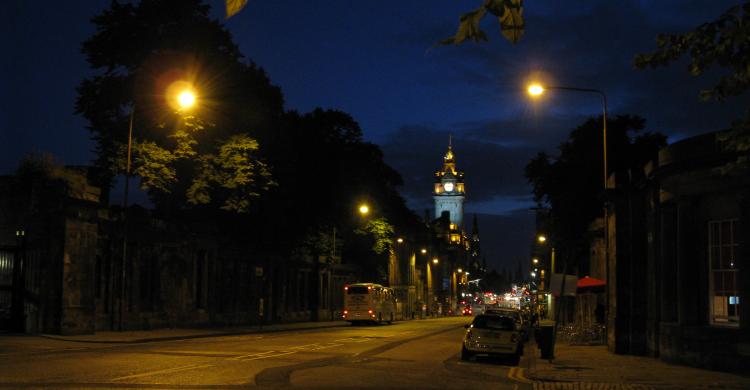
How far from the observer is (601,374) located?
68.1 feet

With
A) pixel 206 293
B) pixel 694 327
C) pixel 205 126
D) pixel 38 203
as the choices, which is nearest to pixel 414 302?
pixel 206 293

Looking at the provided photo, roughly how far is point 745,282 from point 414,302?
88889 mm

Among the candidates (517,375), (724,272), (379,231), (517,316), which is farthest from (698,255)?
(379,231)

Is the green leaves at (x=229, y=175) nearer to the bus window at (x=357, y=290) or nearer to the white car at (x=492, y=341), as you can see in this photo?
the bus window at (x=357, y=290)

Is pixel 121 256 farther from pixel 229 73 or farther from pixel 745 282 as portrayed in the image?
pixel 745 282

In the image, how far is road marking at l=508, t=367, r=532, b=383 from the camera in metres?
19.9

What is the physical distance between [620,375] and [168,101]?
84.9 feet

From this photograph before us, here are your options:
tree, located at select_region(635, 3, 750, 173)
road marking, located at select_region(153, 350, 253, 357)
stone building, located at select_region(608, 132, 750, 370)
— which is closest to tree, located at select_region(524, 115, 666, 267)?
stone building, located at select_region(608, 132, 750, 370)

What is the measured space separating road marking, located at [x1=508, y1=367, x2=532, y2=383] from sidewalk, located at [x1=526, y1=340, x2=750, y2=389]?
20 centimetres

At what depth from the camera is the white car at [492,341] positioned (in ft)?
81.8

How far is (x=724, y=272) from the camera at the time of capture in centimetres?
2248

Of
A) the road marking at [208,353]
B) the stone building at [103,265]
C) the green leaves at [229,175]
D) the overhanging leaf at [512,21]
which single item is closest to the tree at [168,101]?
the green leaves at [229,175]

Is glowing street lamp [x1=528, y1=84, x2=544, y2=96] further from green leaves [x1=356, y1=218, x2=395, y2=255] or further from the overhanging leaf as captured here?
green leaves [x1=356, y1=218, x2=395, y2=255]

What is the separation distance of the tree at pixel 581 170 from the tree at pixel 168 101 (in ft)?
82.2
